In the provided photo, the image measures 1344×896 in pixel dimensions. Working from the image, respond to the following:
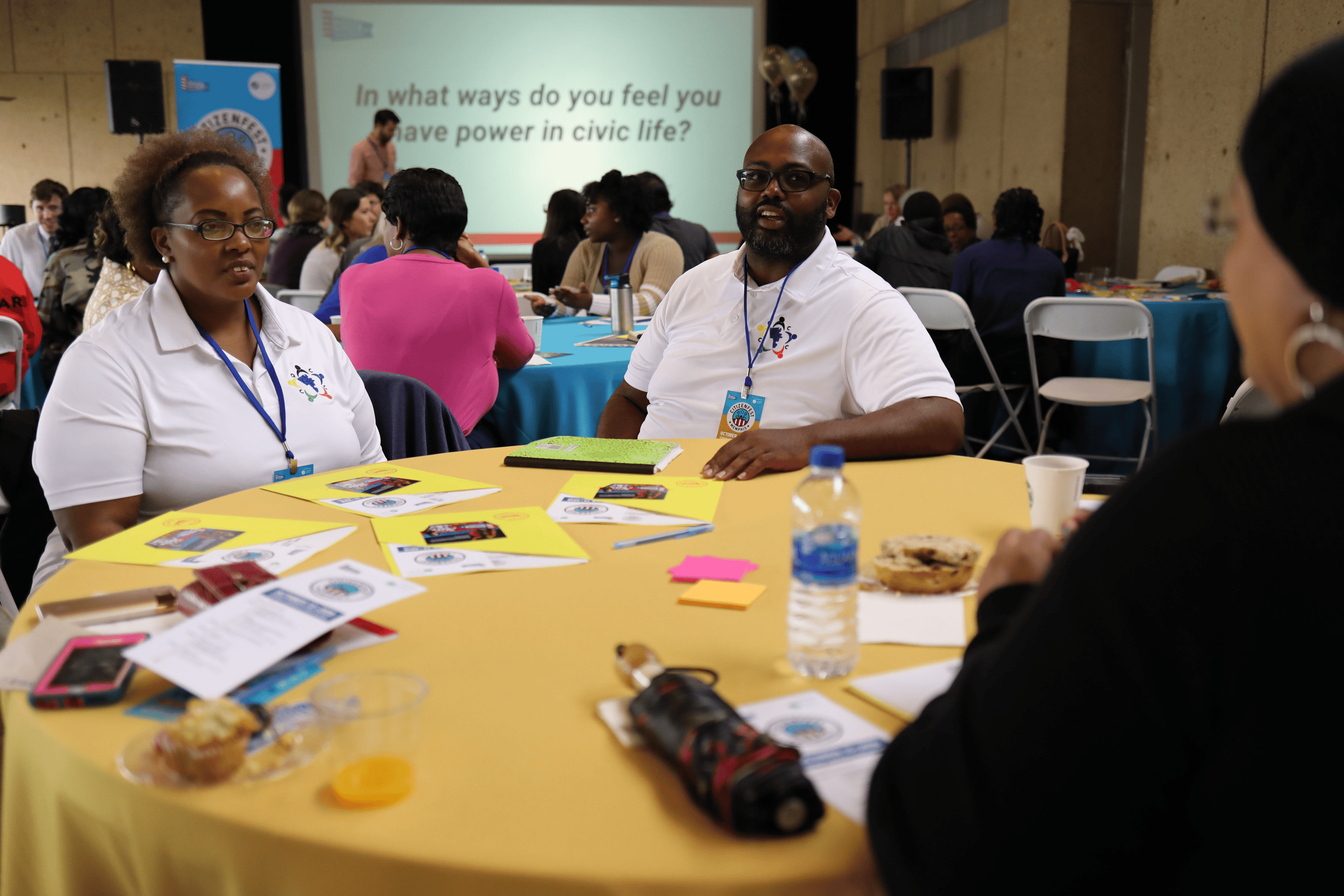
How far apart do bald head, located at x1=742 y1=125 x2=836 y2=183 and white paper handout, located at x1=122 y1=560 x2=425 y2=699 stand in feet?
5.65

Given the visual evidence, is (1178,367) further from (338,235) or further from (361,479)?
(338,235)

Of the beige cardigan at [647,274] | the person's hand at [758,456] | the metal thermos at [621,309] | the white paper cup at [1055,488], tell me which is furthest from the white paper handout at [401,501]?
the beige cardigan at [647,274]

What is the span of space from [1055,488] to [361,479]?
3.97 ft

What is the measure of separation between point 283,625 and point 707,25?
947 cm

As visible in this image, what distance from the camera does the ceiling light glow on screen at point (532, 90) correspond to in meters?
9.45

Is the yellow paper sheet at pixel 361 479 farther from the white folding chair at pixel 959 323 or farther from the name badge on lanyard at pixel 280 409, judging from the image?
the white folding chair at pixel 959 323

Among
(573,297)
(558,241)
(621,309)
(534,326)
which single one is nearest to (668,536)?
(534,326)

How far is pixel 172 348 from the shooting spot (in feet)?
6.34

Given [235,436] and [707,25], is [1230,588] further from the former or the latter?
[707,25]

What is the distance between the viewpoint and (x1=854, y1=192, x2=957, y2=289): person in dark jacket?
18.7ft

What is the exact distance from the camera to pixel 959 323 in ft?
15.5

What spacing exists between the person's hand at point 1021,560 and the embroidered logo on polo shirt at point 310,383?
61.2 inches

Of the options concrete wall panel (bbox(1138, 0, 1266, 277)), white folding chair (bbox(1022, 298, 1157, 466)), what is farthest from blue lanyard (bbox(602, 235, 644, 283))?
concrete wall panel (bbox(1138, 0, 1266, 277))

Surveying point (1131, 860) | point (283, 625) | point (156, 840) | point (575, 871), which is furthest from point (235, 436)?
point (1131, 860)
